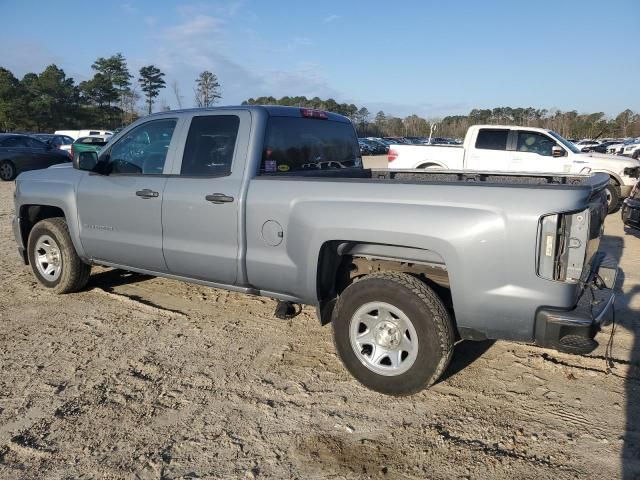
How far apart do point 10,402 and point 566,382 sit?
3.82 meters

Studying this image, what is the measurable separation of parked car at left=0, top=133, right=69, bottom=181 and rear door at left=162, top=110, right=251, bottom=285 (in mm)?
16306

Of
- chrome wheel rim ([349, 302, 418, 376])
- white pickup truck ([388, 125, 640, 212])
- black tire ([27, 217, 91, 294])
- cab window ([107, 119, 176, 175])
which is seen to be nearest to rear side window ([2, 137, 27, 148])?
black tire ([27, 217, 91, 294])

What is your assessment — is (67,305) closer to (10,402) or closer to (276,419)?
(10,402)

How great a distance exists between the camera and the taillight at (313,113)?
4549 millimetres

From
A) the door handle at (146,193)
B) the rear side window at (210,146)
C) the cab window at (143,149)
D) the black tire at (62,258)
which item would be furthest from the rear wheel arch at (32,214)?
the rear side window at (210,146)

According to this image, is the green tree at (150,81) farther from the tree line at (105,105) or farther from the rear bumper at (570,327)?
the rear bumper at (570,327)

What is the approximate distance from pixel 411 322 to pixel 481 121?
294ft

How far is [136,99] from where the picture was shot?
71.1 m

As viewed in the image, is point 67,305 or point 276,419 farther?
point 67,305

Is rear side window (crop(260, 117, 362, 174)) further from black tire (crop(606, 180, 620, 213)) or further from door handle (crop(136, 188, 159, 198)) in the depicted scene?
black tire (crop(606, 180, 620, 213))

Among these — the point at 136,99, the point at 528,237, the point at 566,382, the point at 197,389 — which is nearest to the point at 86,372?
the point at 197,389

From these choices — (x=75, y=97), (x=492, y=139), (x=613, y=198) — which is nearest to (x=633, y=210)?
(x=613, y=198)

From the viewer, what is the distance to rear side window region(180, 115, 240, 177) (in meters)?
4.13

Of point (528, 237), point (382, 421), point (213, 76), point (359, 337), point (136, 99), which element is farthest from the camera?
point (136, 99)
